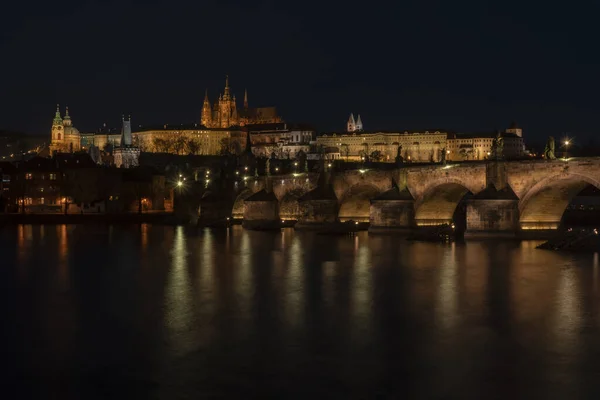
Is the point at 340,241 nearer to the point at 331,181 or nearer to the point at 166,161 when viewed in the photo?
the point at 331,181

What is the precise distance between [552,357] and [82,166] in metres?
66.0

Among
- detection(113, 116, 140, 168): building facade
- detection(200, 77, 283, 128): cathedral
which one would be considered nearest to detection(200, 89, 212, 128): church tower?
detection(200, 77, 283, 128): cathedral

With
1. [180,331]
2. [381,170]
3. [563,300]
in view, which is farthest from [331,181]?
[180,331]

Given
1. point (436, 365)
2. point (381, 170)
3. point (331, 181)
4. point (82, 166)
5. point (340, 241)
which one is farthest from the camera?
point (82, 166)

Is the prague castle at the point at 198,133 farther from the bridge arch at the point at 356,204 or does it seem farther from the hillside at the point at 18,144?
the bridge arch at the point at 356,204

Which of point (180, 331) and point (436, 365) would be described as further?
point (180, 331)

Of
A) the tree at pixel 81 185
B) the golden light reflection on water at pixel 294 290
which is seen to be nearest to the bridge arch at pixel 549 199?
the golden light reflection on water at pixel 294 290

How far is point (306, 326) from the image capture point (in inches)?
683

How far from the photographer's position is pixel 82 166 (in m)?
74.5

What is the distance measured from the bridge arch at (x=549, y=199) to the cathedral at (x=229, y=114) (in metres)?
143

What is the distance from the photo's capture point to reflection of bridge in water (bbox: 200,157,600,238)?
3466 centimetres

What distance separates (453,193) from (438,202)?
3.47 ft

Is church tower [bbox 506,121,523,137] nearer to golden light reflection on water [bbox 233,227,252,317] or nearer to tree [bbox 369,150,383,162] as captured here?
tree [bbox 369,150,383,162]

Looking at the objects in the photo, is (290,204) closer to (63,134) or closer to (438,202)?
(438,202)
